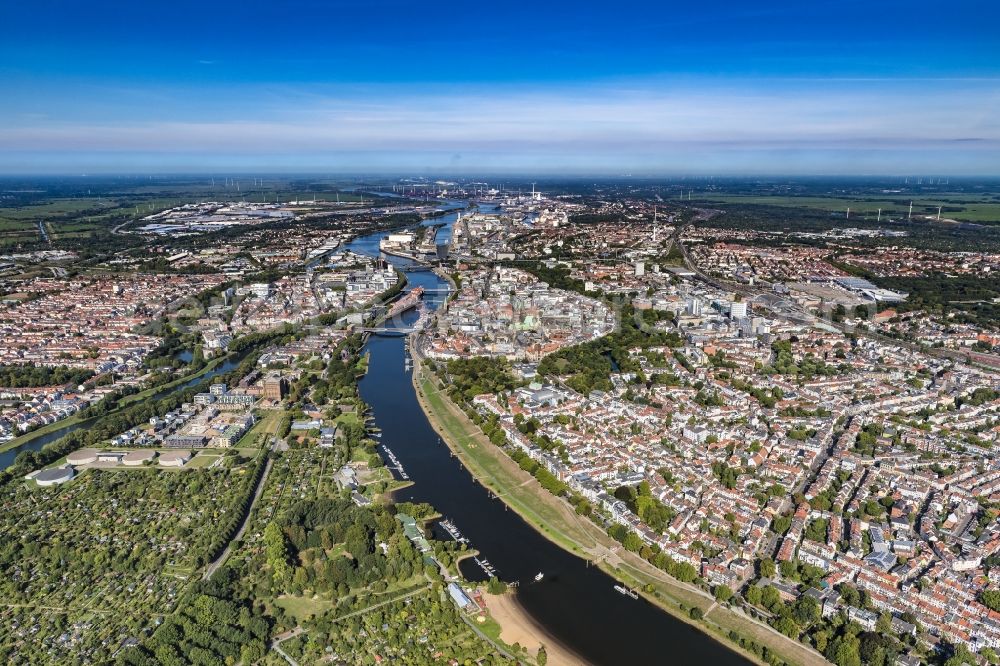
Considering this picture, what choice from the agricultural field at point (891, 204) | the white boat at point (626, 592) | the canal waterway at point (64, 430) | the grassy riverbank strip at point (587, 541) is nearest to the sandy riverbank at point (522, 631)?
the white boat at point (626, 592)

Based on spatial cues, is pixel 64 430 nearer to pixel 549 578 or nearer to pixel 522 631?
pixel 549 578

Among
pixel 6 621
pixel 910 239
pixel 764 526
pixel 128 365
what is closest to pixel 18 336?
pixel 128 365

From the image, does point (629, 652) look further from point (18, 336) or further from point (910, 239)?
point (910, 239)

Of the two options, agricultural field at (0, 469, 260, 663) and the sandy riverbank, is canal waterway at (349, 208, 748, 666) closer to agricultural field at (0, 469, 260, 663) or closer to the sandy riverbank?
the sandy riverbank

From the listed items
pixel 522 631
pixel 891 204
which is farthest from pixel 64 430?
pixel 891 204

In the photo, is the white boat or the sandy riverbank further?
the white boat

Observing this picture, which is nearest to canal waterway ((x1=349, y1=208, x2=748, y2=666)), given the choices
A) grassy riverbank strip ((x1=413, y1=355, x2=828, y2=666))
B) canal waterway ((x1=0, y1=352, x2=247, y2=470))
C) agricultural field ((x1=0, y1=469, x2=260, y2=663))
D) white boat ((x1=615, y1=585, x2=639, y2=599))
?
white boat ((x1=615, y1=585, x2=639, y2=599))

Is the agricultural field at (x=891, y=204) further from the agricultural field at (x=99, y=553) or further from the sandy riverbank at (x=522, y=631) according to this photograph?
the agricultural field at (x=99, y=553)
